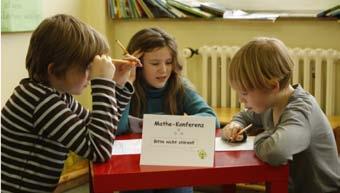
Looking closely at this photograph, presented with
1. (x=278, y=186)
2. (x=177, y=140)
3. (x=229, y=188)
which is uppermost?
(x=177, y=140)

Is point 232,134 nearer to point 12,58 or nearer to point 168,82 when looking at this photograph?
point 168,82

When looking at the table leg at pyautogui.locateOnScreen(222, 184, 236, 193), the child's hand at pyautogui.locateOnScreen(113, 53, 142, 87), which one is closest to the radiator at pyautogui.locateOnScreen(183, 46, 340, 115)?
the table leg at pyautogui.locateOnScreen(222, 184, 236, 193)

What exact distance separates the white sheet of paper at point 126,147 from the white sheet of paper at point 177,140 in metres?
0.12

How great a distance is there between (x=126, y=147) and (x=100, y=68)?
27 centimetres

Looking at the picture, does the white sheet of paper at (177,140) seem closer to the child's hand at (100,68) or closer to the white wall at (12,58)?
the child's hand at (100,68)

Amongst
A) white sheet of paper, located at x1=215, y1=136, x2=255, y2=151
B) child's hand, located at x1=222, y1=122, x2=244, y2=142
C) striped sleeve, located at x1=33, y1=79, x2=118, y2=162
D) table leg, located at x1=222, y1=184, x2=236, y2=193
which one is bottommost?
table leg, located at x1=222, y1=184, x2=236, y2=193

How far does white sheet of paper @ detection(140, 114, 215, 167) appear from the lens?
1.20 m

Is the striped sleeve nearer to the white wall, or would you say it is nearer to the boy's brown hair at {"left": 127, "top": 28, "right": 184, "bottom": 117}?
the boy's brown hair at {"left": 127, "top": 28, "right": 184, "bottom": 117}

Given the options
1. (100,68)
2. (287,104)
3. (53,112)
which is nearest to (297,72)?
(287,104)

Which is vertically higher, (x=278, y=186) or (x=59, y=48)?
(x=59, y=48)

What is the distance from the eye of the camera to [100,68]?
4.08 feet

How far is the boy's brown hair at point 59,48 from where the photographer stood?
1.23m

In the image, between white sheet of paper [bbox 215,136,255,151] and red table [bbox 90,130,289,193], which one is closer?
red table [bbox 90,130,289,193]

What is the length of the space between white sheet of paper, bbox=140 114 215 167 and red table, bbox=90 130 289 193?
4cm
